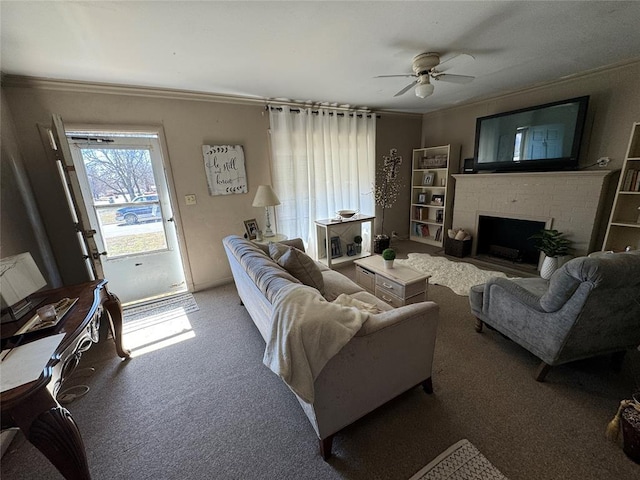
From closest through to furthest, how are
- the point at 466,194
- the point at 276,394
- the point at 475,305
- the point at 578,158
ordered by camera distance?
the point at 276,394, the point at 475,305, the point at 578,158, the point at 466,194

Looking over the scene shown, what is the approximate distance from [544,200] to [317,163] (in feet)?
9.96

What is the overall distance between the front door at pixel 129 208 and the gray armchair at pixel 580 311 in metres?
3.54

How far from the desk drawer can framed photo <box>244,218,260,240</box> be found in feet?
4.79

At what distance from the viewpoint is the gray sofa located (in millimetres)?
1149

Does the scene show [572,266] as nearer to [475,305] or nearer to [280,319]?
[475,305]

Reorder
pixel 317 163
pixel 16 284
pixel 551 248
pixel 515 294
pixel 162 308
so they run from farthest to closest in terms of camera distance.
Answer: pixel 317 163
pixel 551 248
pixel 162 308
pixel 515 294
pixel 16 284

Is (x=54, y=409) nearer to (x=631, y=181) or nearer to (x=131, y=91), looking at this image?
(x=131, y=91)

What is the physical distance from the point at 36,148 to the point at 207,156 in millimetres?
1485

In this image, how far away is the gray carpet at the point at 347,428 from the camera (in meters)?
1.22

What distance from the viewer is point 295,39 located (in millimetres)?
1783

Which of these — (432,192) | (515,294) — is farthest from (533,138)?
(515,294)

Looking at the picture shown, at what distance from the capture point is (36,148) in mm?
2334

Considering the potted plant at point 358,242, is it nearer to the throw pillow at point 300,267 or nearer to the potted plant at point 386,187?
the potted plant at point 386,187

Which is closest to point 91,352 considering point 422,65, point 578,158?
point 422,65
